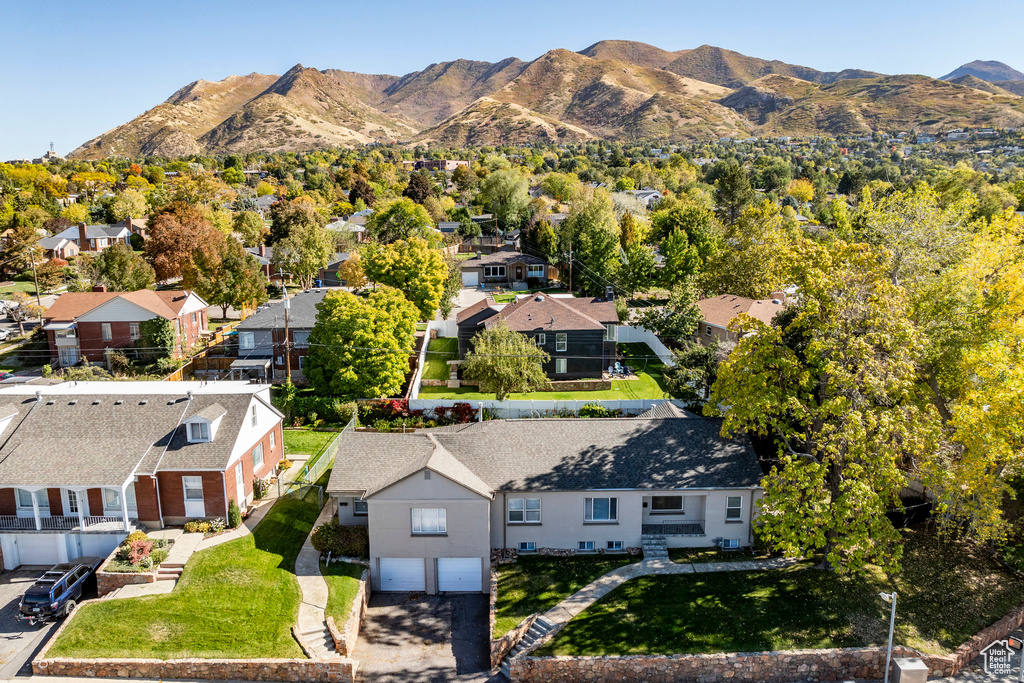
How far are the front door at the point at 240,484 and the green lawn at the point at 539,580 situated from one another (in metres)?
12.6

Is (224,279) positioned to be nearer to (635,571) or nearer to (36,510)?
(36,510)

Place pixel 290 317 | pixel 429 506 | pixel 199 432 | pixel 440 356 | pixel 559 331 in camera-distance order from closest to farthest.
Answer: pixel 429 506
pixel 199 432
pixel 559 331
pixel 290 317
pixel 440 356

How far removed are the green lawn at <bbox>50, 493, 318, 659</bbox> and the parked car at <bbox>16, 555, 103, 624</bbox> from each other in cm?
138

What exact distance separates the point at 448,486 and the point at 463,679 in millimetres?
7123

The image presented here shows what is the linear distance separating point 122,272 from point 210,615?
53071 mm

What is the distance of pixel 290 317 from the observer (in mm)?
51844

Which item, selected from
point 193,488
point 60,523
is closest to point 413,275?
point 193,488

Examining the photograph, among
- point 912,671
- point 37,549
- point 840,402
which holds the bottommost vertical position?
point 912,671

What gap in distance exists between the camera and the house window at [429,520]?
2716 centimetres

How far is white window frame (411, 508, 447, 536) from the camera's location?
2714 cm

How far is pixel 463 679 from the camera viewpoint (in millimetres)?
22531

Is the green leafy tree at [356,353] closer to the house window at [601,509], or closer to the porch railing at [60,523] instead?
the porch railing at [60,523]

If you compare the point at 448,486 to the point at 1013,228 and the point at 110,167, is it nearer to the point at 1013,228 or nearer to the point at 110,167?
the point at 1013,228

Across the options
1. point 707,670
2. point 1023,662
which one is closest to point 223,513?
point 707,670
